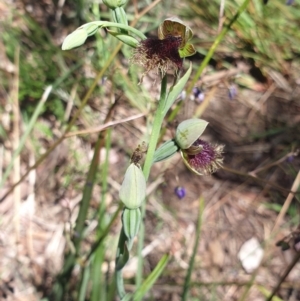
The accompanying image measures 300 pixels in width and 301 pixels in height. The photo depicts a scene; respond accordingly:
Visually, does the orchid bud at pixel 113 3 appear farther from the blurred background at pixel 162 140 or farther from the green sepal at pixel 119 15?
the blurred background at pixel 162 140

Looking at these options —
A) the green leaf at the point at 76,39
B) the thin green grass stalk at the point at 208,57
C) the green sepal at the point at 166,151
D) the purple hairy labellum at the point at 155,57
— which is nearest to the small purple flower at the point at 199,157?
the green sepal at the point at 166,151

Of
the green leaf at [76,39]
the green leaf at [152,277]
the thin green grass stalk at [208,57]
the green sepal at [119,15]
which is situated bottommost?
the green leaf at [152,277]

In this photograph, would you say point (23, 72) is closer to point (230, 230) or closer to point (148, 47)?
point (230, 230)

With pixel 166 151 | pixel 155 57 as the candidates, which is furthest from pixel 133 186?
pixel 155 57

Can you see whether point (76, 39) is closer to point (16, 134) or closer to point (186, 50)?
point (186, 50)

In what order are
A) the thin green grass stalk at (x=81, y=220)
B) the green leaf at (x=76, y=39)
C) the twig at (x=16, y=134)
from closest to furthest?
the green leaf at (x=76, y=39) → the thin green grass stalk at (x=81, y=220) → the twig at (x=16, y=134)

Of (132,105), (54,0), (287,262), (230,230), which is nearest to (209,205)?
(230,230)

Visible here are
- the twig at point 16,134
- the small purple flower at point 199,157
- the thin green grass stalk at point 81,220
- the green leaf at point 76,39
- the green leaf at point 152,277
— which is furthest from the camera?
the twig at point 16,134
